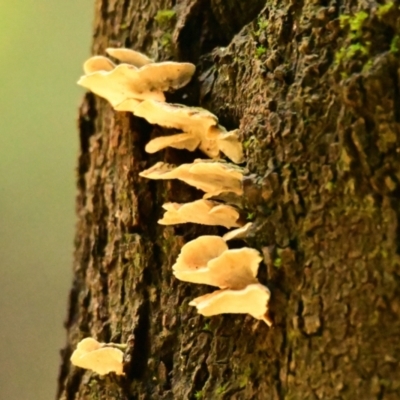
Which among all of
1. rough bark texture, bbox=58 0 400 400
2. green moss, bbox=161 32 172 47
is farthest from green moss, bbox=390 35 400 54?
green moss, bbox=161 32 172 47

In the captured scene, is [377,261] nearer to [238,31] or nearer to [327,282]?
[327,282]

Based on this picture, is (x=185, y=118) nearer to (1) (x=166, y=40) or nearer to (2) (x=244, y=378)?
(1) (x=166, y=40)

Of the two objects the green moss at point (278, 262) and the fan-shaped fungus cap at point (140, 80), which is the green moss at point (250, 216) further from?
the fan-shaped fungus cap at point (140, 80)

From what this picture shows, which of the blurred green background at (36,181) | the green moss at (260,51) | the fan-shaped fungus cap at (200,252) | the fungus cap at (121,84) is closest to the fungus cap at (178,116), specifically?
the fungus cap at (121,84)

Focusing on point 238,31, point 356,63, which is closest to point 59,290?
point 238,31

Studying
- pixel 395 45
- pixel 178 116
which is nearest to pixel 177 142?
pixel 178 116

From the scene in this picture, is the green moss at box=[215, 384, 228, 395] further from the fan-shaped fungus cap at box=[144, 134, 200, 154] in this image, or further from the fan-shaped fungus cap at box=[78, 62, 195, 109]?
the fan-shaped fungus cap at box=[78, 62, 195, 109]
